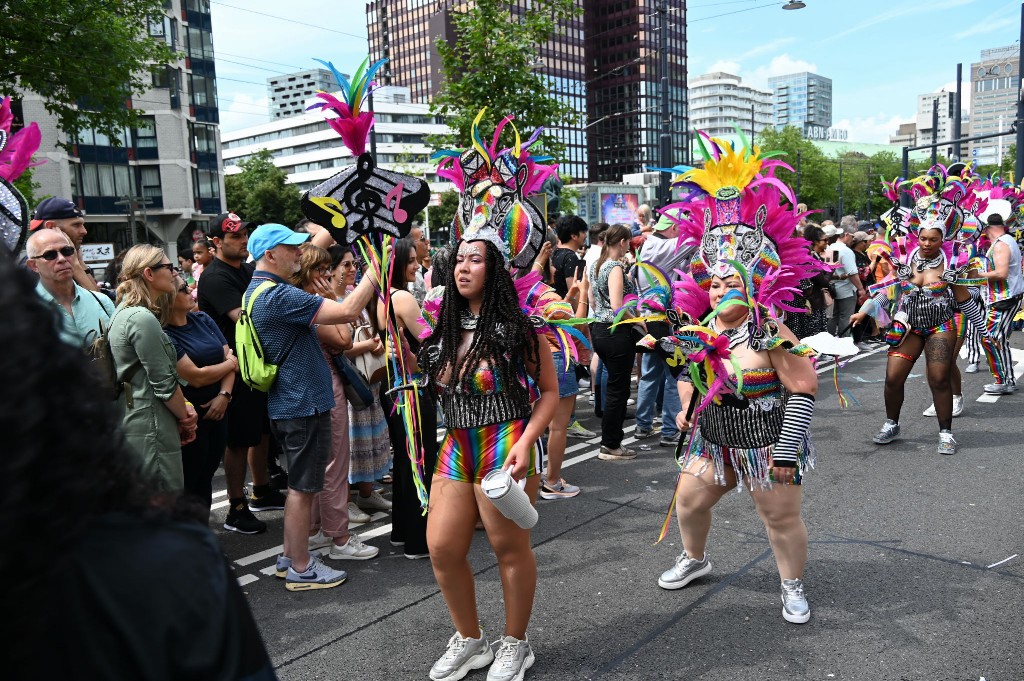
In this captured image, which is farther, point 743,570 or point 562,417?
point 562,417

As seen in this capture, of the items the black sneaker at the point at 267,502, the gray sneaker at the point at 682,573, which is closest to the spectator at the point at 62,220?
the black sneaker at the point at 267,502

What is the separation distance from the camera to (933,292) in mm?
6465

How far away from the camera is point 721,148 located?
13.0 ft

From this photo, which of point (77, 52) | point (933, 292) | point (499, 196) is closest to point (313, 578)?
point (499, 196)

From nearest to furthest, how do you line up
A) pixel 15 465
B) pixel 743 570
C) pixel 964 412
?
pixel 15 465 → pixel 743 570 → pixel 964 412

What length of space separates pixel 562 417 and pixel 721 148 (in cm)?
257

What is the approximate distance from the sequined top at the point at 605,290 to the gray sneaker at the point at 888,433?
2492mm

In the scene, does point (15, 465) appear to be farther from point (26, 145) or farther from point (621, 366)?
point (621, 366)

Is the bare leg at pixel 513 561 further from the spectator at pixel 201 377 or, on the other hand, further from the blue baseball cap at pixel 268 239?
the spectator at pixel 201 377

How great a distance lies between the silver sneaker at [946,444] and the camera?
628 cm

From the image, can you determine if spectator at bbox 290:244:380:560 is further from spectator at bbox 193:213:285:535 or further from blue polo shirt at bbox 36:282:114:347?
blue polo shirt at bbox 36:282:114:347

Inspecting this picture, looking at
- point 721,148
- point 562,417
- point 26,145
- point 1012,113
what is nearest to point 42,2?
point 26,145

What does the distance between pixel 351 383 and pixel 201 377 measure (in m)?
0.88

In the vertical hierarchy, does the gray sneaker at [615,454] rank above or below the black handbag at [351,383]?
below
